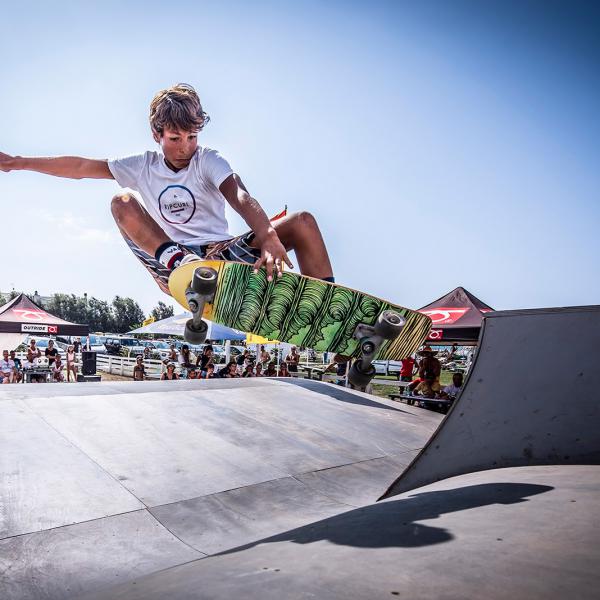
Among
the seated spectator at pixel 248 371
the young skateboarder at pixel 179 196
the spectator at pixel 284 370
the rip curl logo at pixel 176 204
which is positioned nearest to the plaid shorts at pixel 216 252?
the young skateboarder at pixel 179 196

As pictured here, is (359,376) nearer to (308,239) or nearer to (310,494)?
(308,239)

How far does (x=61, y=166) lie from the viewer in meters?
6.72

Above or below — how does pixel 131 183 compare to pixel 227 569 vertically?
above

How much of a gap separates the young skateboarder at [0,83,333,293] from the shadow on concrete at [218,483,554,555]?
434 centimetres

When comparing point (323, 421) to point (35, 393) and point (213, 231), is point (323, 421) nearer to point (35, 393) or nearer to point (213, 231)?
point (35, 393)

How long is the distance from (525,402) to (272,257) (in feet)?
11.6

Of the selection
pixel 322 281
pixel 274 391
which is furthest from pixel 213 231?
pixel 274 391

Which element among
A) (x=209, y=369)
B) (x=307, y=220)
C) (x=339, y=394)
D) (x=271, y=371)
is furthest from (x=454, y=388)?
(x=271, y=371)

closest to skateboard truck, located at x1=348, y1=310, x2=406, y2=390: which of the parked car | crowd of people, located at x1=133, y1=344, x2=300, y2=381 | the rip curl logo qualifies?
the rip curl logo

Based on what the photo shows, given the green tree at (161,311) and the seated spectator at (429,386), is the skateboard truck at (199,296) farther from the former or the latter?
the green tree at (161,311)

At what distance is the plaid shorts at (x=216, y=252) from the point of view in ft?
21.2

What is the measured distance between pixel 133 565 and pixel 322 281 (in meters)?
4.34

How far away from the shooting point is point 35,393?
4391 mm

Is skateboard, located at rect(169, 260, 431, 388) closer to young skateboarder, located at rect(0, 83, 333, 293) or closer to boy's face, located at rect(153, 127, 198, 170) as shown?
young skateboarder, located at rect(0, 83, 333, 293)
